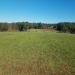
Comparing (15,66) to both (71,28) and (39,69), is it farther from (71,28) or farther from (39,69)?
(71,28)

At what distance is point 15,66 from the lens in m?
11.7

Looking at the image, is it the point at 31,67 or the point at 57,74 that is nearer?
the point at 57,74

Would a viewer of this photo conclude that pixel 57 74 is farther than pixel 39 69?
No

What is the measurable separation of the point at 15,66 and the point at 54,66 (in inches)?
94.5

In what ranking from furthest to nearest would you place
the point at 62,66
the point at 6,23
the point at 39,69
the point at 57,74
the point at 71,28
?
the point at 6,23 < the point at 71,28 < the point at 62,66 < the point at 39,69 < the point at 57,74

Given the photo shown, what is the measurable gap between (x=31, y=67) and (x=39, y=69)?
70 cm

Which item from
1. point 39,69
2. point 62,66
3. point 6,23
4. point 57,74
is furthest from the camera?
point 6,23

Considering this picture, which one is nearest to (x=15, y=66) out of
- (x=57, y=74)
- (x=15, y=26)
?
(x=57, y=74)

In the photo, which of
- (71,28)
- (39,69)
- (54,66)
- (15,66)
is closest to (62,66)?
(54,66)

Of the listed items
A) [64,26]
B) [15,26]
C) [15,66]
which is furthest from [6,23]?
[15,66]

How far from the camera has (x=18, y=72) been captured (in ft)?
33.6

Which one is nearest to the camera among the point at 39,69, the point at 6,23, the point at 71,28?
the point at 39,69

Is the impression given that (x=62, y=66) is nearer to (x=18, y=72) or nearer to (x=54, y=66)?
(x=54, y=66)

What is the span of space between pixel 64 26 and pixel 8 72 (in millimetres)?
82215
